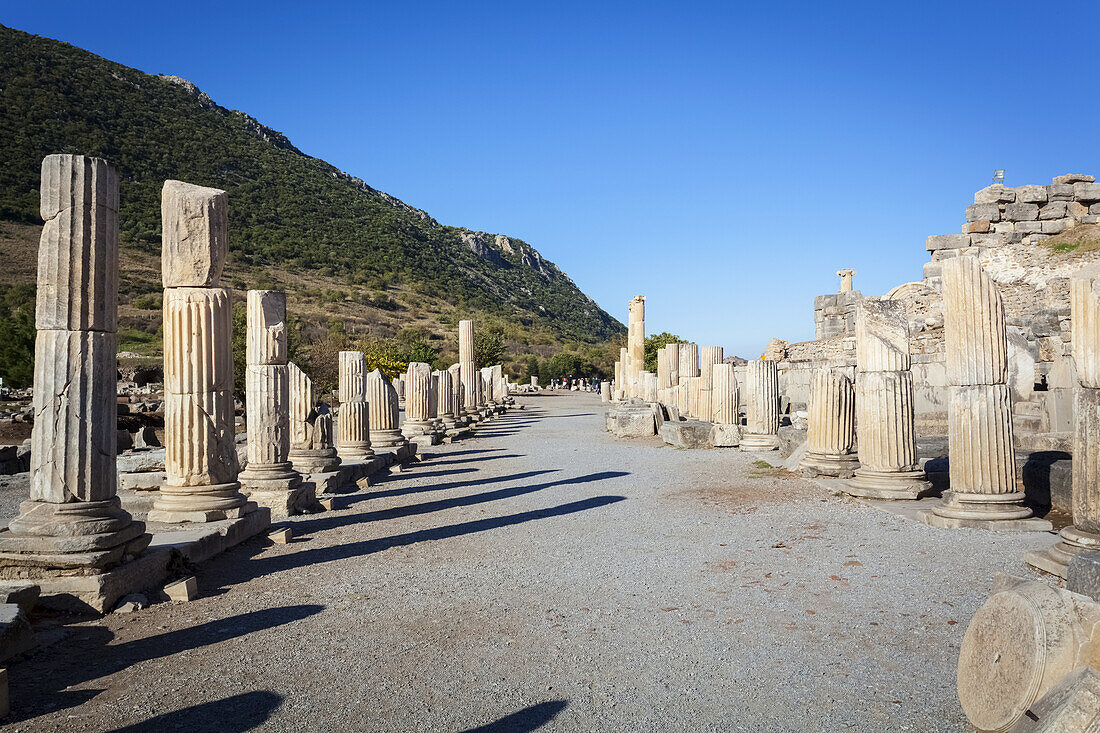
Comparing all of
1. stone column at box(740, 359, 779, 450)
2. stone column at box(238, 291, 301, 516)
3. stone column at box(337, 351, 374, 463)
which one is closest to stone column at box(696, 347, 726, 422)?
stone column at box(740, 359, 779, 450)

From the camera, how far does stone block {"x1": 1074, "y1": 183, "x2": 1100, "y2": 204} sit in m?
20.4

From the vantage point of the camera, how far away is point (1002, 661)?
121 inches

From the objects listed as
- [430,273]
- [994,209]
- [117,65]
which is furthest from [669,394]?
[117,65]

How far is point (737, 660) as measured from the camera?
166 inches

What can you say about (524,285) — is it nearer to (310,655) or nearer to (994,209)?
(994,209)

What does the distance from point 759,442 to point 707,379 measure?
3480mm

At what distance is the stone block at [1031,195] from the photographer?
20672mm

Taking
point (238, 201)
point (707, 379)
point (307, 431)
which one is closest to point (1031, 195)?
point (707, 379)

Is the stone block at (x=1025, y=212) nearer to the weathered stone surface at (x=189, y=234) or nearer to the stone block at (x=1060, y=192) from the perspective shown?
the stone block at (x=1060, y=192)

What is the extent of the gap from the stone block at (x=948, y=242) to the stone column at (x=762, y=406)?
9331mm

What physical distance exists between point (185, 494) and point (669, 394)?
19.2 metres

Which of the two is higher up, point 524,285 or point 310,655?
point 524,285

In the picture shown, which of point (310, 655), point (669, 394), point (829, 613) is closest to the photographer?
point (310, 655)

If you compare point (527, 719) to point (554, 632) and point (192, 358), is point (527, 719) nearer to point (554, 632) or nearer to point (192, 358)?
point (554, 632)
